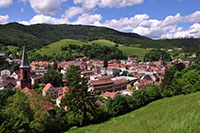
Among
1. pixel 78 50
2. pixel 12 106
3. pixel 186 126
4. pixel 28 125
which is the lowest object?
pixel 28 125

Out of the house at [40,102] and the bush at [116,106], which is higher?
the house at [40,102]

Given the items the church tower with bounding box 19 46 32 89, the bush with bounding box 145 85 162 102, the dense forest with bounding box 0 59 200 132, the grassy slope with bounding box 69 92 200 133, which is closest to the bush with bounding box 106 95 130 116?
the dense forest with bounding box 0 59 200 132

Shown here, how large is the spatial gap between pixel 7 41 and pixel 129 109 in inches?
6923

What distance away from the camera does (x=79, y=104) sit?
2147cm

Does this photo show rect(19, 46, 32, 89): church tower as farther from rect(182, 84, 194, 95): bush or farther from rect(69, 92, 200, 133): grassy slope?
rect(182, 84, 194, 95): bush

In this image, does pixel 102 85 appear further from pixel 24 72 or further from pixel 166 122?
pixel 166 122

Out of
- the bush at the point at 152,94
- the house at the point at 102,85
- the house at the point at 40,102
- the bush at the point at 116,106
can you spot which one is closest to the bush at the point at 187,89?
the bush at the point at 152,94

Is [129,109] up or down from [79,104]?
down

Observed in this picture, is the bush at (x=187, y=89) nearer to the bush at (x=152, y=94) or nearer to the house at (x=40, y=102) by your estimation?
the bush at (x=152, y=94)

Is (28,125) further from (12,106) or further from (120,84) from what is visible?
(120,84)

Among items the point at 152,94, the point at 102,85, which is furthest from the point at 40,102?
the point at 102,85

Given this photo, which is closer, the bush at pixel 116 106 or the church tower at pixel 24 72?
the church tower at pixel 24 72

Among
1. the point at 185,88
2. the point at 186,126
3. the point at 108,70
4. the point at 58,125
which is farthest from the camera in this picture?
the point at 108,70

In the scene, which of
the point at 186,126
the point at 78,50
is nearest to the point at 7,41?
the point at 78,50
